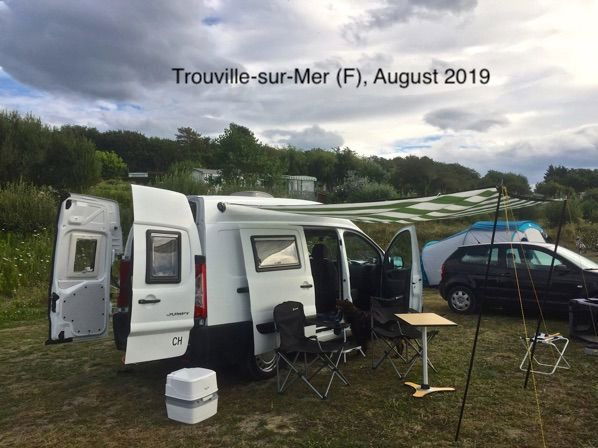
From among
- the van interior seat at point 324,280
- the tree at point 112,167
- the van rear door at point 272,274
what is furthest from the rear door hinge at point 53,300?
the tree at point 112,167

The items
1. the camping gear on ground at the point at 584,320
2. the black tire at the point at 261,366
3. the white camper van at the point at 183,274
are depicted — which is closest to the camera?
the white camper van at the point at 183,274

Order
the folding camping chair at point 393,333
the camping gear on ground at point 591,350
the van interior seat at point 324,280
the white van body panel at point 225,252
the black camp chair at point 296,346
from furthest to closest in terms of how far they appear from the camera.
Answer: the van interior seat at point 324,280, the camping gear on ground at point 591,350, the folding camping chair at point 393,333, the black camp chair at point 296,346, the white van body panel at point 225,252

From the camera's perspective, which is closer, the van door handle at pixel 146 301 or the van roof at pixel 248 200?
the van door handle at pixel 146 301

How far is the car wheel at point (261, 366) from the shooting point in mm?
4957

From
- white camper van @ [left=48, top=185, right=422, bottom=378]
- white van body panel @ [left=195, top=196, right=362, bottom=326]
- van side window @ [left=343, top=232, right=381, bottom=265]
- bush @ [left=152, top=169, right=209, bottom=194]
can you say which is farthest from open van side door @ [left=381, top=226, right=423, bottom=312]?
bush @ [left=152, top=169, right=209, bottom=194]

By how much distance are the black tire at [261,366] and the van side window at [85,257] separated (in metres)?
1.95

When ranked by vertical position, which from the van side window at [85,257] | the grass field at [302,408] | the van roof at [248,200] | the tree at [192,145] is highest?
the tree at [192,145]

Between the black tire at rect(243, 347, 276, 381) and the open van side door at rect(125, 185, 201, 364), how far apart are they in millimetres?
849

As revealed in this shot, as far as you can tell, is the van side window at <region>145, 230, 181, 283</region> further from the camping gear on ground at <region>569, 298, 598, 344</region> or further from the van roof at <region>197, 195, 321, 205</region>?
the camping gear on ground at <region>569, 298, 598, 344</region>

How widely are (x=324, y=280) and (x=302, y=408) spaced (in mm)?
2104

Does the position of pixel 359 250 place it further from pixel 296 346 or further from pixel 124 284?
pixel 124 284

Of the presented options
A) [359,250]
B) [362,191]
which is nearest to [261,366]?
[359,250]

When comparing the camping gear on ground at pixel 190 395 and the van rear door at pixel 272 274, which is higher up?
the van rear door at pixel 272 274

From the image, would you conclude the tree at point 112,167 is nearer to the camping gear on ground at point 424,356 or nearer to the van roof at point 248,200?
the van roof at point 248,200
